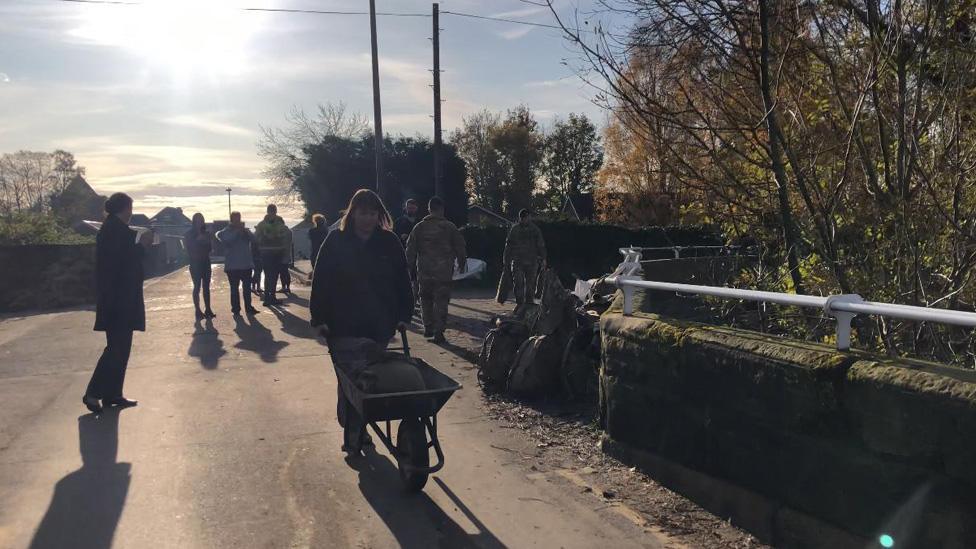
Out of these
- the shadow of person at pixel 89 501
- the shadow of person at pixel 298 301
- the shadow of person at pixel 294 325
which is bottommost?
the shadow of person at pixel 298 301

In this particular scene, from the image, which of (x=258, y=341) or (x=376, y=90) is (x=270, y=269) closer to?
(x=258, y=341)

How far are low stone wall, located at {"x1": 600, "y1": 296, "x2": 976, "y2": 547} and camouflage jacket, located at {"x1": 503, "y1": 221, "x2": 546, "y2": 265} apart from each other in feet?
23.7

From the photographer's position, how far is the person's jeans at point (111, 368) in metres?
6.81

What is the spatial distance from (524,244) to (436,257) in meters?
2.28

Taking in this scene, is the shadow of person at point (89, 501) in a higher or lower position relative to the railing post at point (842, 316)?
lower

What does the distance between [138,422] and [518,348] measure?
11.1 ft

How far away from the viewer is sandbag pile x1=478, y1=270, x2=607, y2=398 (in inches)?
270

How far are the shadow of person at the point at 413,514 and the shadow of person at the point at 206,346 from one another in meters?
4.37

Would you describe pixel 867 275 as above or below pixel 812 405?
above

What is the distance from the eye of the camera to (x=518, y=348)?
294 inches

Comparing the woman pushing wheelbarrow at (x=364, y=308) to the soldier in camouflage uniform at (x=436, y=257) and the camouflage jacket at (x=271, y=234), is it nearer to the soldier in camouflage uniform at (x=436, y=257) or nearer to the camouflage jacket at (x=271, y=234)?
the soldier in camouflage uniform at (x=436, y=257)

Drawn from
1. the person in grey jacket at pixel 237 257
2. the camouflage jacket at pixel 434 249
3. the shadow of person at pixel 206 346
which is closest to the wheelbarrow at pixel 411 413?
the shadow of person at pixel 206 346

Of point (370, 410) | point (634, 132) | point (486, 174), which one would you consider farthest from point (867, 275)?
point (486, 174)

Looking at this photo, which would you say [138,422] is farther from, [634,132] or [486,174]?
[486,174]
